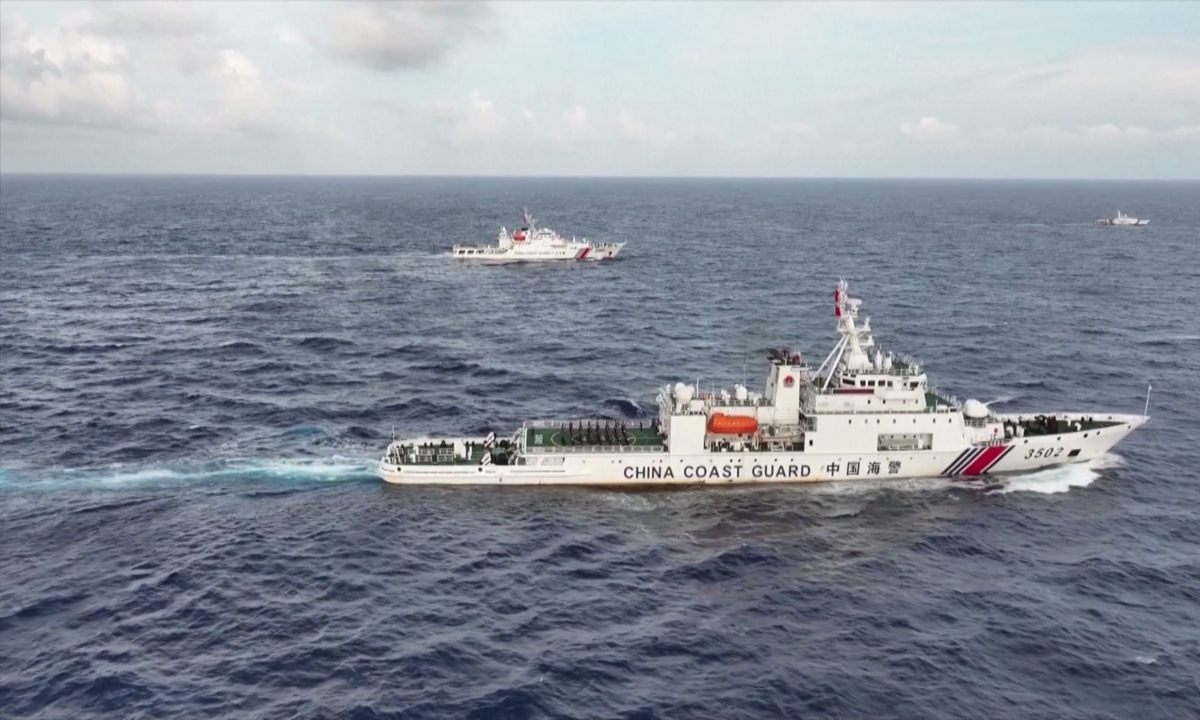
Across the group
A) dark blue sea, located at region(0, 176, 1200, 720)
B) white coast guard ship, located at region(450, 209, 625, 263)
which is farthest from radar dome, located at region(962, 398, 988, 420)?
white coast guard ship, located at region(450, 209, 625, 263)

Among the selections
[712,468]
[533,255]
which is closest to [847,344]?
[712,468]

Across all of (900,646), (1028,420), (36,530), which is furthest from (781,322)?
(36,530)

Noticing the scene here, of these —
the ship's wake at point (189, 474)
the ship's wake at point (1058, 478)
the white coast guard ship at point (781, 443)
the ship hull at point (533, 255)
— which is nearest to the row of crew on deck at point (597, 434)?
the white coast guard ship at point (781, 443)

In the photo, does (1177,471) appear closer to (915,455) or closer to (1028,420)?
(1028,420)

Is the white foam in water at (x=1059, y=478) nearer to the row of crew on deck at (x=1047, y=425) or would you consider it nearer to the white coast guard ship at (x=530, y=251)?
the row of crew on deck at (x=1047, y=425)

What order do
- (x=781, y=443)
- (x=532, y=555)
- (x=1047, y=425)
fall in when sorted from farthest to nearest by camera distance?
(x=1047, y=425) → (x=781, y=443) → (x=532, y=555)

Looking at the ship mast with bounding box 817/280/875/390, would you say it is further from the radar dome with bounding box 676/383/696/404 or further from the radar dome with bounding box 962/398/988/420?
the radar dome with bounding box 676/383/696/404

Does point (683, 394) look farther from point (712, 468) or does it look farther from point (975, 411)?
point (975, 411)
